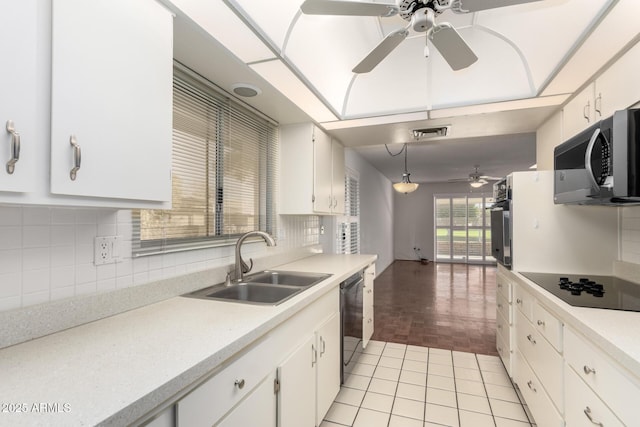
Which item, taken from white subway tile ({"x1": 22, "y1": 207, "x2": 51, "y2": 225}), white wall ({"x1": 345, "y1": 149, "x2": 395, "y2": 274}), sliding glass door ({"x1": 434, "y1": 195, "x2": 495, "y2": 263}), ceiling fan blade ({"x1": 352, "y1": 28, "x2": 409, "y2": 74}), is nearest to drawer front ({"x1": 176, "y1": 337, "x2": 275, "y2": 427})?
white subway tile ({"x1": 22, "y1": 207, "x2": 51, "y2": 225})

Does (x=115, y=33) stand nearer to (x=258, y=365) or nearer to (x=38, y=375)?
(x=38, y=375)

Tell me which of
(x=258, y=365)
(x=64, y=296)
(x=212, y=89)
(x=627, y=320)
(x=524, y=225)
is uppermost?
(x=212, y=89)

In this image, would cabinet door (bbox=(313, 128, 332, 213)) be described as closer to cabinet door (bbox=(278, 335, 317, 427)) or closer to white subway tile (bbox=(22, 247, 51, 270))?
cabinet door (bbox=(278, 335, 317, 427))

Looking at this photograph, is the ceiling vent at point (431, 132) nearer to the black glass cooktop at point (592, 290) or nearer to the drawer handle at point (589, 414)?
the black glass cooktop at point (592, 290)

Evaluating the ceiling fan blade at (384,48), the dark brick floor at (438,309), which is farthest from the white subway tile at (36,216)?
the dark brick floor at (438,309)

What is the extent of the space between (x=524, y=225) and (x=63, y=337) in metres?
2.72

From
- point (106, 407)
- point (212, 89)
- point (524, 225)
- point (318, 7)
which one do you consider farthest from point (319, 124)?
point (106, 407)

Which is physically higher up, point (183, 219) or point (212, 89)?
point (212, 89)

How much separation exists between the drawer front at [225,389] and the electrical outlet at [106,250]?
0.72 meters

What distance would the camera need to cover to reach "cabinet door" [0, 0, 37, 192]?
716mm

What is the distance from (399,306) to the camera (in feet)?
14.9

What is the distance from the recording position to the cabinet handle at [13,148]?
2.36ft

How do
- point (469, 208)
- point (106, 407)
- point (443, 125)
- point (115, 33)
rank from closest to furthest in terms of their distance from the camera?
point (106, 407)
point (115, 33)
point (443, 125)
point (469, 208)

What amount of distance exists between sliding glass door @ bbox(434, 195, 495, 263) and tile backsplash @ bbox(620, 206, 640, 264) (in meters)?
7.31
